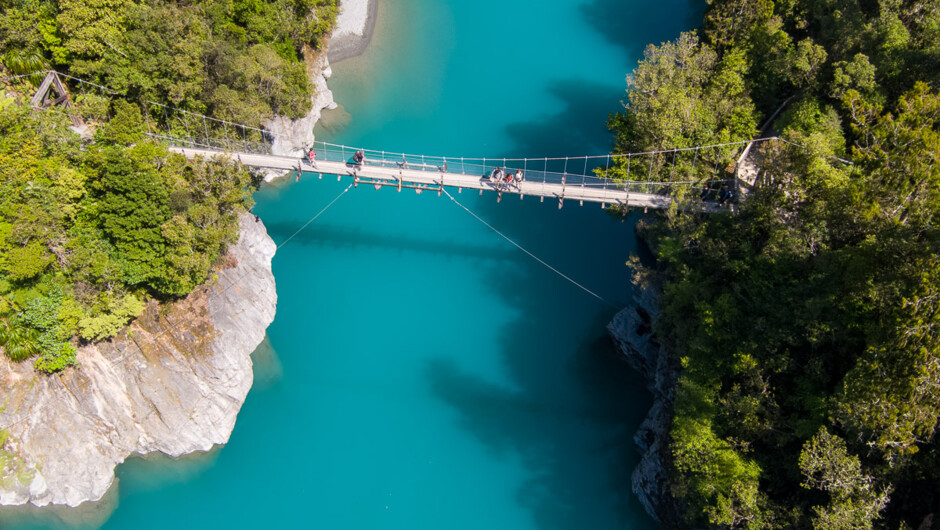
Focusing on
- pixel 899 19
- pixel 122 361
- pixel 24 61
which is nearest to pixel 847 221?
pixel 899 19

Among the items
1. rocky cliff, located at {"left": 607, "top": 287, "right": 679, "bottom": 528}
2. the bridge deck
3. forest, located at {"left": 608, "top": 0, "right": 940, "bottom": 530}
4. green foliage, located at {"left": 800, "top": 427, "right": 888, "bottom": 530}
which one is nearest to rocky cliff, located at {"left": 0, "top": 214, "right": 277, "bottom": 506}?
the bridge deck

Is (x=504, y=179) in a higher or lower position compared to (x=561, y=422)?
higher

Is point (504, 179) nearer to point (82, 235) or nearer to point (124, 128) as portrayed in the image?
point (124, 128)

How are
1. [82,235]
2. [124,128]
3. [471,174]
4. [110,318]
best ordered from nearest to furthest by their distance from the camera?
[82,235], [110,318], [124,128], [471,174]

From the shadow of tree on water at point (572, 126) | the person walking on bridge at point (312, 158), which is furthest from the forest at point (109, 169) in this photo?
the shadow of tree on water at point (572, 126)

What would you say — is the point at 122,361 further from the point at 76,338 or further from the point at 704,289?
the point at 704,289

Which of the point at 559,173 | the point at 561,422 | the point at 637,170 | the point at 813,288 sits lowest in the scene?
the point at 561,422

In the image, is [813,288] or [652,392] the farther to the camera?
[652,392]

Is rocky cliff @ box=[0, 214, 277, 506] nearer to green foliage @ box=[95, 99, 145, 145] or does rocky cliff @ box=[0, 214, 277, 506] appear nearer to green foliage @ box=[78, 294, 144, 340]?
green foliage @ box=[78, 294, 144, 340]

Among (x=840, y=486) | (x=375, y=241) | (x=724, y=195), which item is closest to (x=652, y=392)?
(x=724, y=195)
